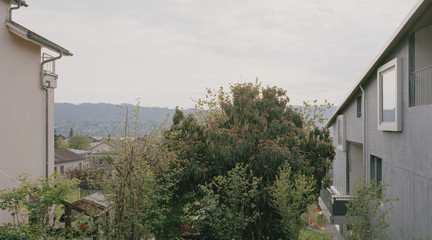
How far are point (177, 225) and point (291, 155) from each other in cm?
458

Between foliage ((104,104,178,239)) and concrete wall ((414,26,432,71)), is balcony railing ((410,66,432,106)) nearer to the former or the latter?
concrete wall ((414,26,432,71))

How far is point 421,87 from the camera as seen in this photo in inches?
329

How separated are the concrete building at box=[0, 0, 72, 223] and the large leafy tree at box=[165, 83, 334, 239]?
4961 millimetres

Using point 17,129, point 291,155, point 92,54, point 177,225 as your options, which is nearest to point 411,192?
point 291,155

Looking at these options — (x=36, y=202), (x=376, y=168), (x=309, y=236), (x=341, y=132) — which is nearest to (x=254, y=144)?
(x=376, y=168)

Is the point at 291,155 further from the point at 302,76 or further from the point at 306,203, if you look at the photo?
the point at 302,76

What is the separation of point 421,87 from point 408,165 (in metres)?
1.84

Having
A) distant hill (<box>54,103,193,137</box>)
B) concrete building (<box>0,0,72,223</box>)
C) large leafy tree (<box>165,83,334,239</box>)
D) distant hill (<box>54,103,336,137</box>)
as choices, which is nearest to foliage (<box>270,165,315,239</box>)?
large leafy tree (<box>165,83,334,239</box>)

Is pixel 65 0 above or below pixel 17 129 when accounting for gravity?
above

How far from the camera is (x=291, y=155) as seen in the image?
40.4ft

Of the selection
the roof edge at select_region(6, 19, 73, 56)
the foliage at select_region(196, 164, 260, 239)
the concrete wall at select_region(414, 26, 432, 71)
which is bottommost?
the foliage at select_region(196, 164, 260, 239)

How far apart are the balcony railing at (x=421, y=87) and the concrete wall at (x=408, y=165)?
0.53 ft

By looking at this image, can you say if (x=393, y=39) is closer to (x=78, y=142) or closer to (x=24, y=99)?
(x=24, y=99)

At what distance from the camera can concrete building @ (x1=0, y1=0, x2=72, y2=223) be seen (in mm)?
11523
